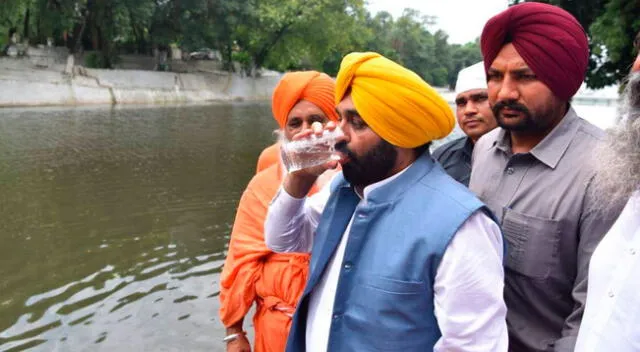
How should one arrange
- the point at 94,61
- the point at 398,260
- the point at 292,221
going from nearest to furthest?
the point at 398,260 < the point at 292,221 < the point at 94,61

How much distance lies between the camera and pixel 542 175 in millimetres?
1874

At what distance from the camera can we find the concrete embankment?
23219 mm

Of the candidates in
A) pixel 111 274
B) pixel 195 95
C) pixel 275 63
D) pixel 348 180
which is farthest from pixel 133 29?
Result: pixel 348 180

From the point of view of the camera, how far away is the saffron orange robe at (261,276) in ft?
8.27

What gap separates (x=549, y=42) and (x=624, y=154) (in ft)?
1.82

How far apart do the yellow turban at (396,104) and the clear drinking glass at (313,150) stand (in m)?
0.13

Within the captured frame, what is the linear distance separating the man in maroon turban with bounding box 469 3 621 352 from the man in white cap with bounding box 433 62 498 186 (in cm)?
96

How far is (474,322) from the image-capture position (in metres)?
1.54

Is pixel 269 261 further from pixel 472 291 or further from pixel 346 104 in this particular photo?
pixel 472 291

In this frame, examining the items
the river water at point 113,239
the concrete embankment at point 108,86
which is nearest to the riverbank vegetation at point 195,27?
the concrete embankment at point 108,86

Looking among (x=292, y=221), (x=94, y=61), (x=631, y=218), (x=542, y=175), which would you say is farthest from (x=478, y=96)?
(x=94, y=61)

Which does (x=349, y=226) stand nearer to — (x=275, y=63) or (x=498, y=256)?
(x=498, y=256)

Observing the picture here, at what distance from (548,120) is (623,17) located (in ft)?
22.0

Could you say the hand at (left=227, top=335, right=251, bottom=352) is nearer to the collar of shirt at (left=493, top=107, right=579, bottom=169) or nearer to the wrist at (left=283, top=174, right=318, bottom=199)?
the wrist at (left=283, top=174, right=318, bottom=199)
